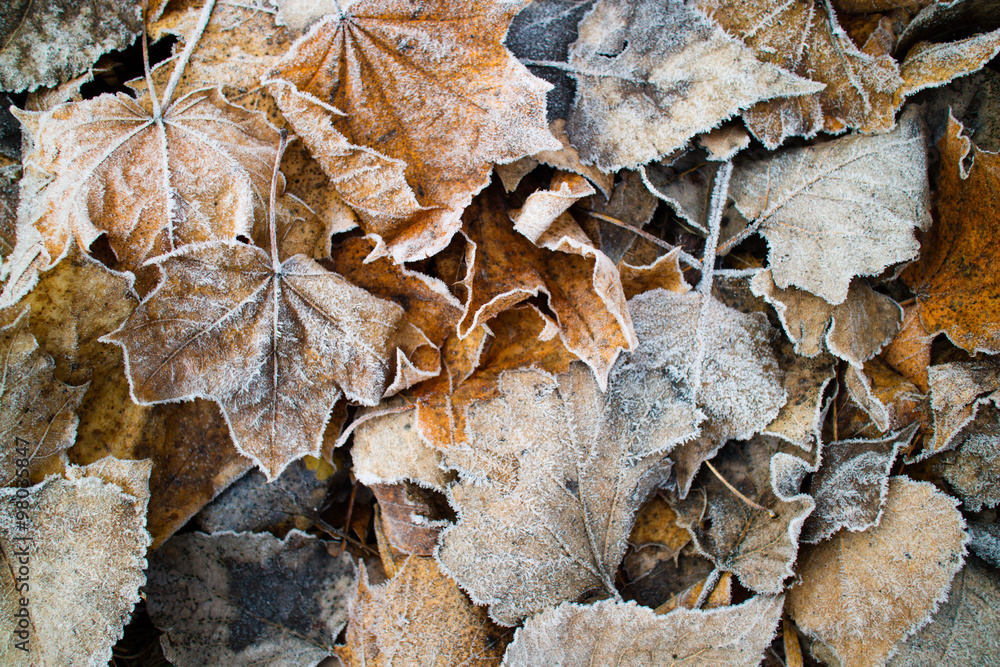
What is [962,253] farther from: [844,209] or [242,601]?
[242,601]

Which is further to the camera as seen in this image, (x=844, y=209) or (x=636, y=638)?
(x=844, y=209)

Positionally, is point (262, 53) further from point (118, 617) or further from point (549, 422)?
point (118, 617)

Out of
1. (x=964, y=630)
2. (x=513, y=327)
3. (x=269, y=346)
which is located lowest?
(x=964, y=630)

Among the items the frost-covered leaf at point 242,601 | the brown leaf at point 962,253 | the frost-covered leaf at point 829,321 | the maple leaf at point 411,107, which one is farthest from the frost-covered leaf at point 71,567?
the brown leaf at point 962,253

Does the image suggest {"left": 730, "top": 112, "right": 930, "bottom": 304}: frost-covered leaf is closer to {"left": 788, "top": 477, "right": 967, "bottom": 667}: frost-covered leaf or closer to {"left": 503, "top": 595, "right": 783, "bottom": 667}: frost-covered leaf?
{"left": 788, "top": 477, "right": 967, "bottom": 667}: frost-covered leaf

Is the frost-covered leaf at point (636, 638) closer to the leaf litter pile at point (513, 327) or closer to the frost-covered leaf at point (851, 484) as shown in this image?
the leaf litter pile at point (513, 327)

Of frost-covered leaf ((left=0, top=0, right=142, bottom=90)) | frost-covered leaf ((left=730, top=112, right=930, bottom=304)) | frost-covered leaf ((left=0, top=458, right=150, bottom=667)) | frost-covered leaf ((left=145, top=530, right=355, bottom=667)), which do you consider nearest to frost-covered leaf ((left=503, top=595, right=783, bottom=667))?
frost-covered leaf ((left=145, top=530, right=355, bottom=667))

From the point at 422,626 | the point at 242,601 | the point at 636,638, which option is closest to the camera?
the point at 636,638

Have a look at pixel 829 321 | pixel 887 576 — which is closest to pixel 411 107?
pixel 829 321
